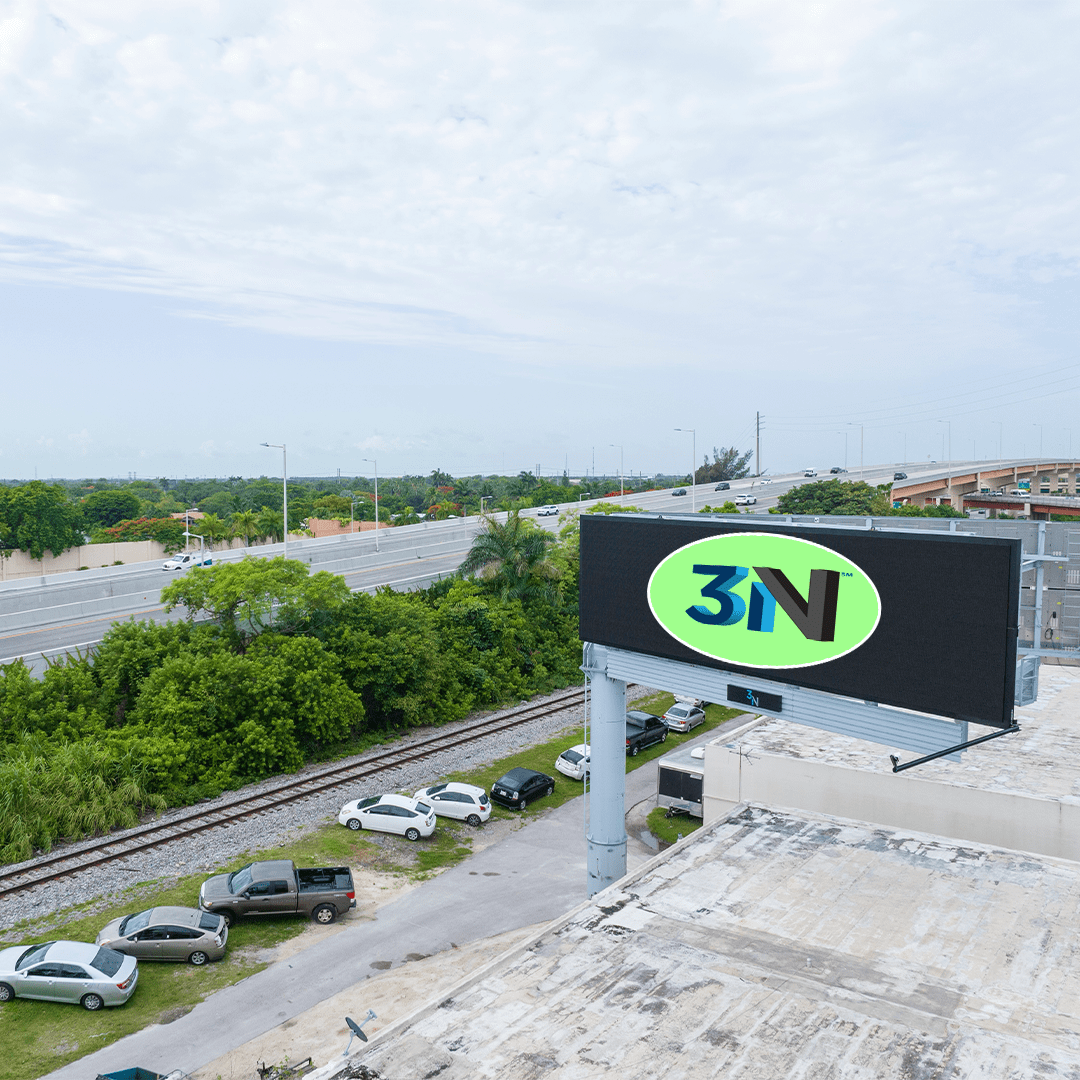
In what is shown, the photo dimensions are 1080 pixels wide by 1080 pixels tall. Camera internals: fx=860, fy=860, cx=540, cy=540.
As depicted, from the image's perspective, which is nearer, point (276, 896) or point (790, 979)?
point (790, 979)

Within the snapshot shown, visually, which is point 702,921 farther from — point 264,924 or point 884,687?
point 264,924

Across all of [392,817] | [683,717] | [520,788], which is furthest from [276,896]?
[683,717]

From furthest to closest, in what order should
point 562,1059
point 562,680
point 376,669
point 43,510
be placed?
point 43,510 < point 562,680 < point 376,669 < point 562,1059

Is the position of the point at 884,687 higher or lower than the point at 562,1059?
higher

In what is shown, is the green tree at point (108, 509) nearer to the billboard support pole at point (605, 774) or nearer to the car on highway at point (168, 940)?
the car on highway at point (168, 940)

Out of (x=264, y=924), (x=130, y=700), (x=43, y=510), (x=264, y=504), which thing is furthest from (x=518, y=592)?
(x=264, y=504)

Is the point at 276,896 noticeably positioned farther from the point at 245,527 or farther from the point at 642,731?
A: the point at 245,527

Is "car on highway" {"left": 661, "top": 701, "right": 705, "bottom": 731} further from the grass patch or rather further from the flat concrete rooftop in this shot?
the flat concrete rooftop
